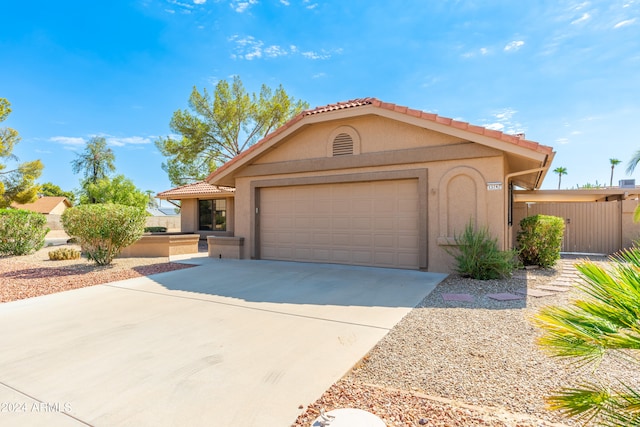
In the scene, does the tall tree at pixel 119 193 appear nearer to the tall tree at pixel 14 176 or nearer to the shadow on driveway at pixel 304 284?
the tall tree at pixel 14 176

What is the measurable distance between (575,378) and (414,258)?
248 inches

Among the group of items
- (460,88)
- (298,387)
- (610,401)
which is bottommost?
(298,387)

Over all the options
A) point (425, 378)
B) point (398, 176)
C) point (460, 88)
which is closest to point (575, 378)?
point (425, 378)

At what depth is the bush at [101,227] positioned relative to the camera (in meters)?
10.7

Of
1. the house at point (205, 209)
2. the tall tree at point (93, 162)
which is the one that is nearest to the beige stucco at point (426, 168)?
the house at point (205, 209)

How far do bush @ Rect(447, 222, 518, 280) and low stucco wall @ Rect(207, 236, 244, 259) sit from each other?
748cm

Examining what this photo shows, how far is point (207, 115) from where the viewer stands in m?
26.0

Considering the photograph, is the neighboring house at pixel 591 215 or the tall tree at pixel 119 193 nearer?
the neighboring house at pixel 591 215

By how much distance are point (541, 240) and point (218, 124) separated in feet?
75.2

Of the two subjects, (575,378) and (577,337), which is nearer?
(577,337)

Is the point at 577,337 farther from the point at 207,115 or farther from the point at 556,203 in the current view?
the point at 207,115

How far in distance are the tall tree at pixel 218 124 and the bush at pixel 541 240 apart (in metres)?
20.5

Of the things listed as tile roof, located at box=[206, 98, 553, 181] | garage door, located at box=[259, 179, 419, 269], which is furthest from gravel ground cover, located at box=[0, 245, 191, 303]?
tile roof, located at box=[206, 98, 553, 181]

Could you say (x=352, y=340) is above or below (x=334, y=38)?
below
